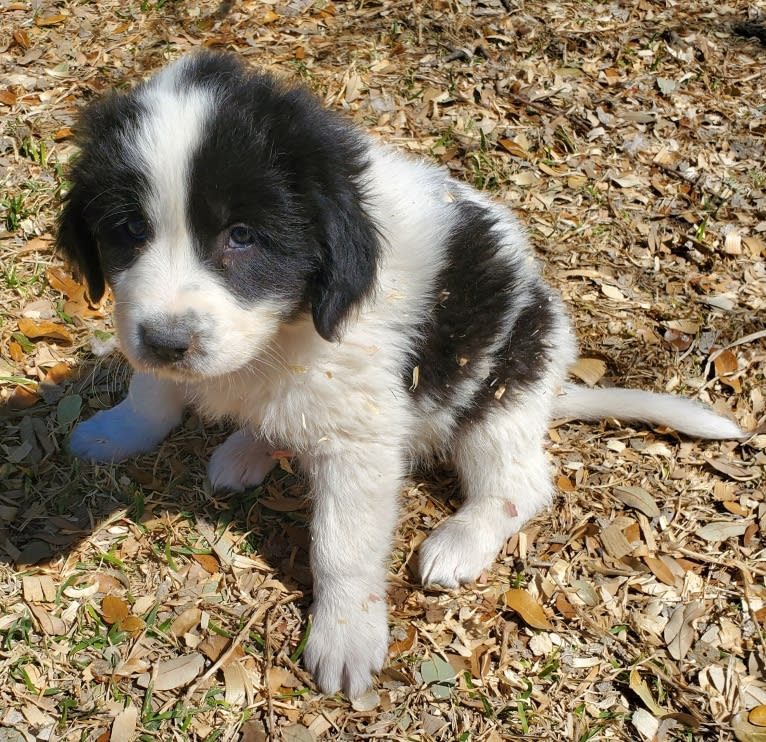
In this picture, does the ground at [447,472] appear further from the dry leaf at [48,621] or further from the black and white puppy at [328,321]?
the black and white puppy at [328,321]

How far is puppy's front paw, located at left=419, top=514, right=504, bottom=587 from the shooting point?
3104 millimetres

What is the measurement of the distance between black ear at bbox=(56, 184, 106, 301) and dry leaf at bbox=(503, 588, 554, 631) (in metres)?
→ 1.89

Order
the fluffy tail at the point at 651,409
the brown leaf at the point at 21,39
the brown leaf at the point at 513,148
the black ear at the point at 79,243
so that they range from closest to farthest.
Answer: the black ear at the point at 79,243, the fluffy tail at the point at 651,409, the brown leaf at the point at 513,148, the brown leaf at the point at 21,39

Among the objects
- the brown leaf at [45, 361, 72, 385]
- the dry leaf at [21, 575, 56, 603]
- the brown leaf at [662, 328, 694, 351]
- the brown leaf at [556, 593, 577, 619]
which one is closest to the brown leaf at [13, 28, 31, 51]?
the brown leaf at [45, 361, 72, 385]

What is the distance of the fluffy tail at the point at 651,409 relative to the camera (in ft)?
11.3

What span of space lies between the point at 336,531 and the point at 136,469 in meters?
1.08

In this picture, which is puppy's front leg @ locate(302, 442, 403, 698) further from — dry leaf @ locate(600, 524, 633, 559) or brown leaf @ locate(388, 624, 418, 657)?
dry leaf @ locate(600, 524, 633, 559)

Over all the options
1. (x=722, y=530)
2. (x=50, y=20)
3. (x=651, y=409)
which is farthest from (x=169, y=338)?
(x=50, y=20)

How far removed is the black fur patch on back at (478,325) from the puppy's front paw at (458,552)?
1.53 feet

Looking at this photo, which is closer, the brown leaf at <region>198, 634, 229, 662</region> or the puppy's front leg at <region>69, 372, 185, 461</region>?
the brown leaf at <region>198, 634, 229, 662</region>

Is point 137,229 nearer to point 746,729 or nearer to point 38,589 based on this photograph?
point 38,589

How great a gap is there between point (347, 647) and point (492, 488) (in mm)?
880

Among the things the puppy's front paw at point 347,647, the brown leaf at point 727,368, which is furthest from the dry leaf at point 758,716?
the brown leaf at point 727,368

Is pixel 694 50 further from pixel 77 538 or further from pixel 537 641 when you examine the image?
pixel 77 538
